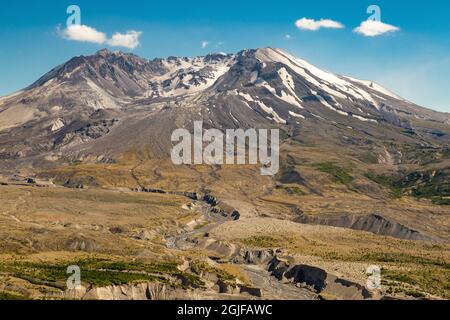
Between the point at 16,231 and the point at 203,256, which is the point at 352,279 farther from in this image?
the point at 16,231

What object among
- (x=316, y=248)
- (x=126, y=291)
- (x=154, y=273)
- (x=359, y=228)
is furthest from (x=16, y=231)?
(x=359, y=228)

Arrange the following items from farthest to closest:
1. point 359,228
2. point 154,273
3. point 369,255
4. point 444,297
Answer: point 359,228
point 369,255
point 154,273
point 444,297

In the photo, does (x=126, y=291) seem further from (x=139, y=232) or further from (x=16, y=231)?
(x=139, y=232)

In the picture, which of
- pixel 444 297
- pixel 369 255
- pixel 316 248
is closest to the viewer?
pixel 444 297
